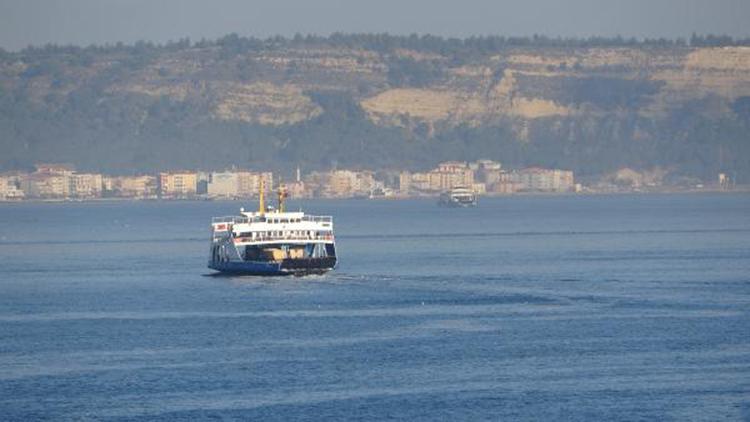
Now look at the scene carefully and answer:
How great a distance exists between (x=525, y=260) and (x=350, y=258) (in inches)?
469

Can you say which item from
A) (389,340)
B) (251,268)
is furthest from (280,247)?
(389,340)

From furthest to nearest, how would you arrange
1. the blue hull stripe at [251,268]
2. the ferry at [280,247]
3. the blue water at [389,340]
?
the ferry at [280,247] → the blue hull stripe at [251,268] → the blue water at [389,340]

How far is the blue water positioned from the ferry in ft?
5.14

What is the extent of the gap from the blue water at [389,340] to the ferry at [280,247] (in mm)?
1567

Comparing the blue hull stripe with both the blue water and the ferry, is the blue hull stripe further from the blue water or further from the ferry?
the blue water

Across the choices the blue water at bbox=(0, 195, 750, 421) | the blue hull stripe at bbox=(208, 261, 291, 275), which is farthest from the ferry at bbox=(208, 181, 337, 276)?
the blue water at bbox=(0, 195, 750, 421)

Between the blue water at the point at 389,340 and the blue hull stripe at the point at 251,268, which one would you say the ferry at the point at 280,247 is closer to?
the blue hull stripe at the point at 251,268

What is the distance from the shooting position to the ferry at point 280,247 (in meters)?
98.8

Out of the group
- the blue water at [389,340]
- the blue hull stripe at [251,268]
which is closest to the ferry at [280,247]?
the blue hull stripe at [251,268]

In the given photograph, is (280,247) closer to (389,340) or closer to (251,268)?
(251,268)

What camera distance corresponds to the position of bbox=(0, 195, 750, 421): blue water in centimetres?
5481

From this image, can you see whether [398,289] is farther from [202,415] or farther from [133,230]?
[133,230]

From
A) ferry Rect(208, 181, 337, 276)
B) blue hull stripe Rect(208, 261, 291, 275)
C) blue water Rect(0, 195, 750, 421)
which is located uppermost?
ferry Rect(208, 181, 337, 276)

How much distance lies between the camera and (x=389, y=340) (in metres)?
68.8
